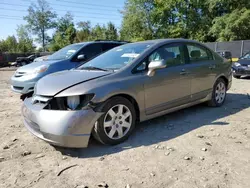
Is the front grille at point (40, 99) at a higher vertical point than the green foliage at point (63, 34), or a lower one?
lower

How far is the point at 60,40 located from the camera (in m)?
49.5

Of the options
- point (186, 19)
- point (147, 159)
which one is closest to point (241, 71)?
point (147, 159)

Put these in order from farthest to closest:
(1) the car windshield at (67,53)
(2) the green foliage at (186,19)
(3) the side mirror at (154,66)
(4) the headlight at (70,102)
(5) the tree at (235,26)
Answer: (2) the green foliage at (186,19) → (5) the tree at (235,26) → (1) the car windshield at (67,53) → (3) the side mirror at (154,66) → (4) the headlight at (70,102)

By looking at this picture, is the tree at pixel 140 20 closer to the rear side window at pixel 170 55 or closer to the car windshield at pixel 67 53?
the car windshield at pixel 67 53

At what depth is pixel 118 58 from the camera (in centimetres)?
402

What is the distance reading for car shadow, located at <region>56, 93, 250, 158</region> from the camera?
3268mm

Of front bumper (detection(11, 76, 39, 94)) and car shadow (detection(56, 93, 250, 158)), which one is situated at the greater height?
front bumper (detection(11, 76, 39, 94))

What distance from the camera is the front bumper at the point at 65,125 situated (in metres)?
2.93

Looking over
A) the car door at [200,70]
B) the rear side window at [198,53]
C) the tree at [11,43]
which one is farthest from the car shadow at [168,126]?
the tree at [11,43]

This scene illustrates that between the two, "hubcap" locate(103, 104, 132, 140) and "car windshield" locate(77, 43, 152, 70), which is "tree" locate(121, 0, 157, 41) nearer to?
"car windshield" locate(77, 43, 152, 70)

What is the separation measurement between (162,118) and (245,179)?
2.18m

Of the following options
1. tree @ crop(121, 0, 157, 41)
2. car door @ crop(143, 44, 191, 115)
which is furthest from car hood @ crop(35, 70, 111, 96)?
tree @ crop(121, 0, 157, 41)

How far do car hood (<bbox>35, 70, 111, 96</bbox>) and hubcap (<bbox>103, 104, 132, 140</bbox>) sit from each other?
21.5 inches

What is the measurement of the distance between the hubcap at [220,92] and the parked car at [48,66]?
351 cm
